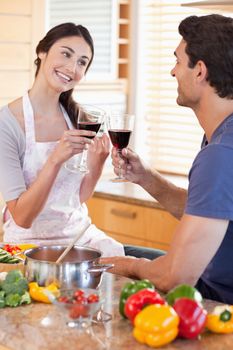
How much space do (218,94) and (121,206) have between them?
1954mm

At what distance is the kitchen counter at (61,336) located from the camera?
5.98 feet

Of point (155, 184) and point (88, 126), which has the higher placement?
point (88, 126)

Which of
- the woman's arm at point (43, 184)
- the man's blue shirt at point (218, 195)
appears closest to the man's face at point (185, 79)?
the man's blue shirt at point (218, 195)

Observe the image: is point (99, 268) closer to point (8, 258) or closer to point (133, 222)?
point (8, 258)

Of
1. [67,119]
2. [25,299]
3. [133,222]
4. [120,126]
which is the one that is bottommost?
[133,222]

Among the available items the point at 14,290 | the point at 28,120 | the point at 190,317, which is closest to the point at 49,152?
the point at 28,120

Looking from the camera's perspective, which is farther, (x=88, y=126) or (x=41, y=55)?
(x=41, y=55)

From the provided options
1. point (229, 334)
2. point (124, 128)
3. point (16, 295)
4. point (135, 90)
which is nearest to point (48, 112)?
point (124, 128)

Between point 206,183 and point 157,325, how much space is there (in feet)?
1.62

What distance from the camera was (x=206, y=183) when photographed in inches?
84.4

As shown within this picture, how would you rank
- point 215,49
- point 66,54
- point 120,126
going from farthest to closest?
point 66,54 < point 120,126 < point 215,49

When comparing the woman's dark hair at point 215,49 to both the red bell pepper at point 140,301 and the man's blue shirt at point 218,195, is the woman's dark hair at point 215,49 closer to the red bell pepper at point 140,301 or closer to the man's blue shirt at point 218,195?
the man's blue shirt at point 218,195

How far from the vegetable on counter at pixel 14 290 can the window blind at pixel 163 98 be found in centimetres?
272

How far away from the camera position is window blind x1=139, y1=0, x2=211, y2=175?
476 cm
